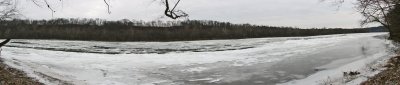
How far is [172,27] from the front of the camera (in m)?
156

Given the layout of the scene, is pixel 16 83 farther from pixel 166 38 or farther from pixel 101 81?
pixel 166 38

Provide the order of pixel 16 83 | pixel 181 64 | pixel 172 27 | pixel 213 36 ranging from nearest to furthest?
pixel 16 83, pixel 181 64, pixel 213 36, pixel 172 27

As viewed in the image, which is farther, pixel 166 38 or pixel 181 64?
pixel 166 38

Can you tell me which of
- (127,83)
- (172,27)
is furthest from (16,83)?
(172,27)

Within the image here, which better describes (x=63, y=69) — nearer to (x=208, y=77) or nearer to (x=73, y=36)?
(x=208, y=77)

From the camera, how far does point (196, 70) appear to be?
115 ft

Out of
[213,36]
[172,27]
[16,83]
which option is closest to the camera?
[16,83]

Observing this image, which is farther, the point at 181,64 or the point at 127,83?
the point at 181,64

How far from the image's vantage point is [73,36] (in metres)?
119

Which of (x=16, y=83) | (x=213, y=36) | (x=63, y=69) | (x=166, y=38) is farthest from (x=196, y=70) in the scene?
(x=213, y=36)

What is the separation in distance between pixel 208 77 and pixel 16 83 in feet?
44.3

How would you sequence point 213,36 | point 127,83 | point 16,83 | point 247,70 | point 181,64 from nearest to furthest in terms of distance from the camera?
point 16,83, point 127,83, point 247,70, point 181,64, point 213,36

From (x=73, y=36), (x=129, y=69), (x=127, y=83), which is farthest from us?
(x=73, y=36)

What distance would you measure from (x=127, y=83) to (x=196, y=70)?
24.2ft
